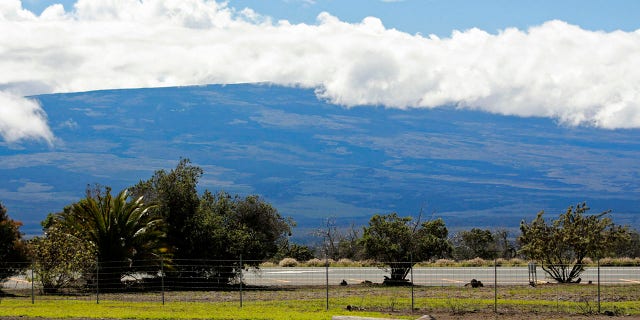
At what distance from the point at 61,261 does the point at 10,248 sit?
3032mm

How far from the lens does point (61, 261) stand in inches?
1517

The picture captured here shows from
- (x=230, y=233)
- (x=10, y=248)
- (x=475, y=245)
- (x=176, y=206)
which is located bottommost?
(x=475, y=245)

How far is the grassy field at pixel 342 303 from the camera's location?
27.9 m

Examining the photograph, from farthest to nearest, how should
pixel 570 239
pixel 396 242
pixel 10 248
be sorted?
pixel 396 242 < pixel 570 239 < pixel 10 248

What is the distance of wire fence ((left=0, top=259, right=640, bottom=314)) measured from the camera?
1205 inches

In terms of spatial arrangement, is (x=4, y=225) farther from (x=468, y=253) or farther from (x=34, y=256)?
(x=468, y=253)

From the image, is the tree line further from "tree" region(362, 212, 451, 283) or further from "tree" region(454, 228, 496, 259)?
"tree" region(454, 228, 496, 259)

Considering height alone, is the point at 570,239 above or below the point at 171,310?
above

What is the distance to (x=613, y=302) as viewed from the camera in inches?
1210

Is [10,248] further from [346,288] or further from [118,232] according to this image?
[346,288]

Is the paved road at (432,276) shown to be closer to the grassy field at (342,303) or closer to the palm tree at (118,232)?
the palm tree at (118,232)

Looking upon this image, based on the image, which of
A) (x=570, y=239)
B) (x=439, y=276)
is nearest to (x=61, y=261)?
(x=439, y=276)

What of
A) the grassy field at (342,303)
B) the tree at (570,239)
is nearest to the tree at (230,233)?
the grassy field at (342,303)

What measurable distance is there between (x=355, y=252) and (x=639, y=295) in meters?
38.5
